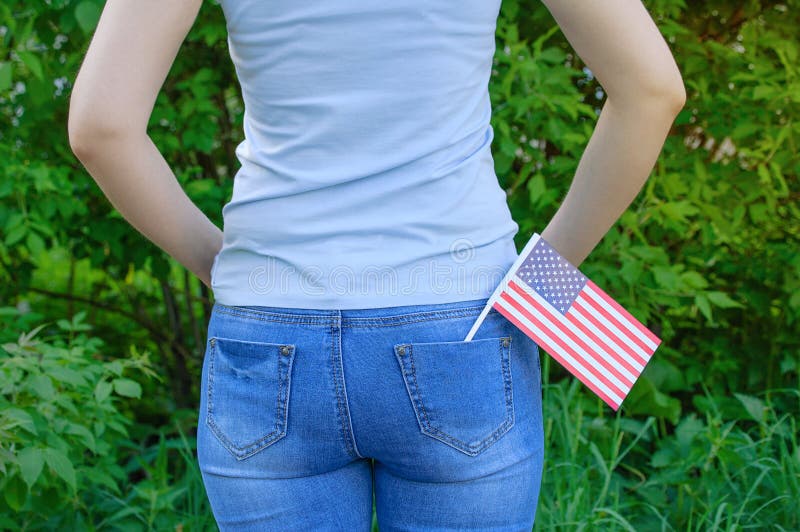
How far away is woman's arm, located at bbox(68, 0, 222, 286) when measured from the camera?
112 centimetres

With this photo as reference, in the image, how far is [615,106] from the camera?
1.29 m

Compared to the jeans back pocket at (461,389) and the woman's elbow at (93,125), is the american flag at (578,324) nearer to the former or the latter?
the jeans back pocket at (461,389)

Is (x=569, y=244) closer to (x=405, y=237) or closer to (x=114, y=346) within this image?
(x=405, y=237)

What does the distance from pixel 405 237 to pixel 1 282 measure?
3.17 meters

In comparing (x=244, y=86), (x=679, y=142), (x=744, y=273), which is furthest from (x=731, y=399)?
(x=244, y=86)

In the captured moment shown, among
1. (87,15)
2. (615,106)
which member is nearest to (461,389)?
(615,106)

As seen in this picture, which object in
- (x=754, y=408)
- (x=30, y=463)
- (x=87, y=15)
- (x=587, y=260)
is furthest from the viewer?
(x=754, y=408)

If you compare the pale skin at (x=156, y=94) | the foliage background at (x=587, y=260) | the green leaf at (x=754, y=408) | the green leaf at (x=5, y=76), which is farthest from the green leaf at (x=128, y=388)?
the green leaf at (x=754, y=408)

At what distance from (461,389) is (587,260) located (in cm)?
206

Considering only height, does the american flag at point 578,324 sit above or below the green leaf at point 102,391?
above

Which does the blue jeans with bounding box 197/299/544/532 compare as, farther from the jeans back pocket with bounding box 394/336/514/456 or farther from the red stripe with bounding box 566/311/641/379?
the red stripe with bounding box 566/311/641/379

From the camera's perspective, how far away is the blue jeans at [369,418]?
3.78 feet

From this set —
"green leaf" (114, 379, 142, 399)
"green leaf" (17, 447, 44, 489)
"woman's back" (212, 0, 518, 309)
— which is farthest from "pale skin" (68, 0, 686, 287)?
"green leaf" (114, 379, 142, 399)

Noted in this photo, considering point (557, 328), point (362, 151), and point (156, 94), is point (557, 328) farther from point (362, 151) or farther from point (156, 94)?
point (156, 94)
